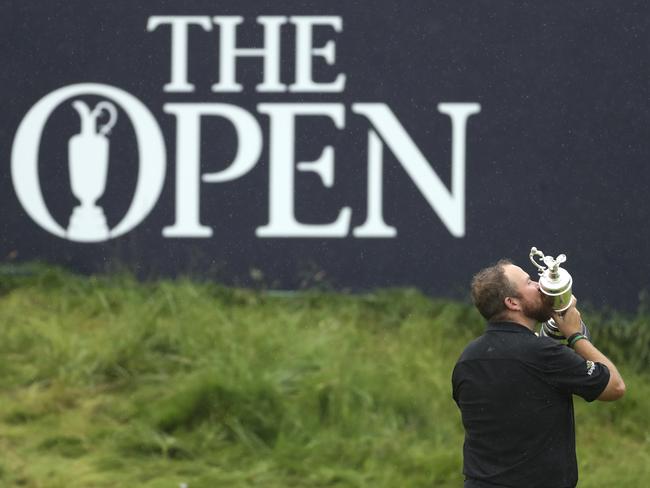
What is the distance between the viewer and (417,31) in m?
8.49

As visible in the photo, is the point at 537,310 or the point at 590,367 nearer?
the point at 590,367

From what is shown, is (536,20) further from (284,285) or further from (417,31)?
(284,285)

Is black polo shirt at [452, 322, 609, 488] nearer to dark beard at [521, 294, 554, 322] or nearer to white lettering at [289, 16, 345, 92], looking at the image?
dark beard at [521, 294, 554, 322]

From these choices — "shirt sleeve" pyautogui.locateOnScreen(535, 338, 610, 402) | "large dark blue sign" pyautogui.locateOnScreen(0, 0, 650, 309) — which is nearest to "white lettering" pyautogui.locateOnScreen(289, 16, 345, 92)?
"large dark blue sign" pyautogui.locateOnScreen(0, 0, 650, 309)

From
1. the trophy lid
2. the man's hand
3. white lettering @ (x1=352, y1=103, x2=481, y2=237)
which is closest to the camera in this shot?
the trophy lid

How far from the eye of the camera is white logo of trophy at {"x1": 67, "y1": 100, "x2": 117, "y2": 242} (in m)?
8.45

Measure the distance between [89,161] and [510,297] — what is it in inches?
181

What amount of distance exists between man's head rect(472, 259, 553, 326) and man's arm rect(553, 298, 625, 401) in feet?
0.18

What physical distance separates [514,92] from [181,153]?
81.8 inches

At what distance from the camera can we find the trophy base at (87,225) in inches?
331

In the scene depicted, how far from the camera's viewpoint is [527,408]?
4.30m

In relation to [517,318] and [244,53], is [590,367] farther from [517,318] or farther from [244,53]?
[244,53]

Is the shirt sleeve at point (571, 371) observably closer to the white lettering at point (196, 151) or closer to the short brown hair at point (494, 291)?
the short brown hair at point (494, 291)

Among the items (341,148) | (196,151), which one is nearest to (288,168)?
(341,148)
